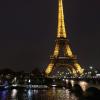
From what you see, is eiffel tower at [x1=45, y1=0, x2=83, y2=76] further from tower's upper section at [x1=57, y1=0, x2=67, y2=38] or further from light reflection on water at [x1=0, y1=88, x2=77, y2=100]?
light reflection on water at [x1=0, y1=88, x2=77, y2=100]

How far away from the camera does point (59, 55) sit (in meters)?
84.7

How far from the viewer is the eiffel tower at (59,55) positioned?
81.5m

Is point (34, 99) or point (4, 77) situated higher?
point (4, 77)

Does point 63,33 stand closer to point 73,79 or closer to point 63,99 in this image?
point 73,79

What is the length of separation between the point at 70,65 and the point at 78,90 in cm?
2646

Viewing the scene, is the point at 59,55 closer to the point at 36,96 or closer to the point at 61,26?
the point at 61,26

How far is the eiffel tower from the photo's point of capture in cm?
8150

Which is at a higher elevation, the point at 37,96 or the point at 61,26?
the point at 61,26

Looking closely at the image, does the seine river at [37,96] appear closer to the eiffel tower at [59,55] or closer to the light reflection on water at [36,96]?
the light reflection on water at [36,96]

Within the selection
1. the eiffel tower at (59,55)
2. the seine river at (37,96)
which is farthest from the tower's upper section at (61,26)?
the seine river at (37,96)

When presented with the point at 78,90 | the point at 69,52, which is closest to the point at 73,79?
the point at 69,52

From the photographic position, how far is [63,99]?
46.8 metres

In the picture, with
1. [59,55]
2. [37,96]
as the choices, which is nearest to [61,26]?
[59,55]

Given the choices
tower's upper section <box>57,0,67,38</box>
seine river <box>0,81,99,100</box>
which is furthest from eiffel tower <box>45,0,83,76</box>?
seine river <box>0,81,99,100</box>
